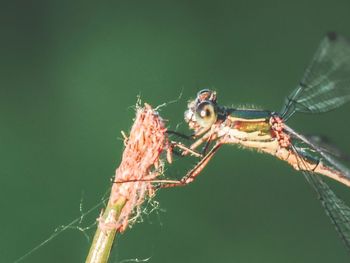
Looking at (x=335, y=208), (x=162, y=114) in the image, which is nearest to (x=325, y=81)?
(x=335, y=208)

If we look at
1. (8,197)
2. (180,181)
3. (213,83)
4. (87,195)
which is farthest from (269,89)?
(180,181)

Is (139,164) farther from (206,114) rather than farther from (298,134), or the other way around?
(298,134)

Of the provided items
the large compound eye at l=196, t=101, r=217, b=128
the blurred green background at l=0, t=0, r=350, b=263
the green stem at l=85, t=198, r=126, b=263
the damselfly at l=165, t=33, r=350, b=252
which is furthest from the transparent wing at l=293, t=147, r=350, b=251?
the green stem at l=85, t=198, r=126, b=263

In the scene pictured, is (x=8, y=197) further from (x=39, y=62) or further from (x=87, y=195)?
(x=39, y=62)

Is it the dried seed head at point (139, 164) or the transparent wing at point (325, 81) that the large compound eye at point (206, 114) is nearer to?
the transparent wing at point (325, 81)

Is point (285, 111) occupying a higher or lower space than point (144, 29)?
lower

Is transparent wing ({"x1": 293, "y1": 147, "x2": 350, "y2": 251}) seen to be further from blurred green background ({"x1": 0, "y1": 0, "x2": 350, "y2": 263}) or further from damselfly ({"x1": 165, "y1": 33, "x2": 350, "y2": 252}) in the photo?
blurred green background ({"x1": 0, "y1": 0, "x2": 350, "y2": 263})

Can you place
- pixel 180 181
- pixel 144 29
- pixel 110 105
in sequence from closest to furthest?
pixel 180 181 → pixel 110 105 → pixel 144 29

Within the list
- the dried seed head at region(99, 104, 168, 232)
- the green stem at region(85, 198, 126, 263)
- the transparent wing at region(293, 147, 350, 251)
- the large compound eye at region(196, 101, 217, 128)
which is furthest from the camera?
the transparent wing at region(293, 147, 350, 251)

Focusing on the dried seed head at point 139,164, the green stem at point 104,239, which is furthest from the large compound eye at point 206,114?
the green stem at point 104,239
